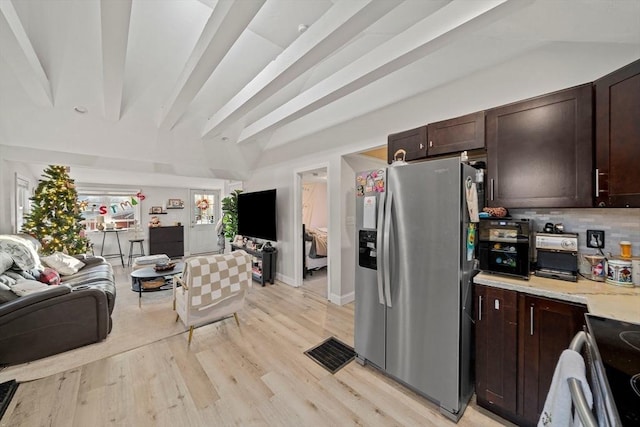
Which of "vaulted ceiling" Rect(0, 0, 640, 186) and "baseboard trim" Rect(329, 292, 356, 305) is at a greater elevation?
"vaulted ceiling" Rect(0, 0, 640, 186)

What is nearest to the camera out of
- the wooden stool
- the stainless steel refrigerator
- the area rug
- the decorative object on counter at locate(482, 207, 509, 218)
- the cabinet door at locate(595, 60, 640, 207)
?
the cabinet door at locate(595, 60, 640, 207)

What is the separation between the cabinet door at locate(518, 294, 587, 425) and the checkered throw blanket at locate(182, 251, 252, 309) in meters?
2.47

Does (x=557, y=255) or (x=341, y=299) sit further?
(x=341, y=299)

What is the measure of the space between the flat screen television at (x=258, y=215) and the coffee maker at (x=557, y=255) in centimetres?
369

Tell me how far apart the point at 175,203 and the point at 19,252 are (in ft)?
15.8

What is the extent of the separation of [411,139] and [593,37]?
1.21 m

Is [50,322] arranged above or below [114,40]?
below

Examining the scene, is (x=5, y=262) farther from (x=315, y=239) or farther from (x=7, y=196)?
(x=315, y=239)

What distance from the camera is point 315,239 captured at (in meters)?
5.16

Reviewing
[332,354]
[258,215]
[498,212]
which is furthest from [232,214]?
[498,212]

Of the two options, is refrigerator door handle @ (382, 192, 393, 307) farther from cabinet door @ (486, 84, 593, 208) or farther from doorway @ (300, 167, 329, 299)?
doorway @ (300, 167, 329, 299)

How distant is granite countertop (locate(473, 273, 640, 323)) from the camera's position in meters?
1.18

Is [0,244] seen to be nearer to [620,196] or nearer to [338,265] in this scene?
[338,265]

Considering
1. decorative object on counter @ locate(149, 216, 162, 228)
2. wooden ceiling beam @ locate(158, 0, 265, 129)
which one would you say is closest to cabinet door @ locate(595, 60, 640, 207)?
wooden ceiling beam @ locate(158, 0, 265, 129)
